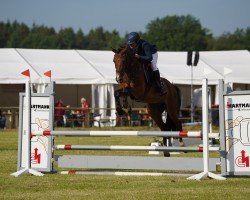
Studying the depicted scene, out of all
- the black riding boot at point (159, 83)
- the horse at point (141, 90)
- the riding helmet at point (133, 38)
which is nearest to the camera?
the horse at point (141, 90)

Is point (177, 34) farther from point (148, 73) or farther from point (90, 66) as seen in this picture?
point (148, 73)

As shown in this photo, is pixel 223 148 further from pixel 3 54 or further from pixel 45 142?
pixel 3 54

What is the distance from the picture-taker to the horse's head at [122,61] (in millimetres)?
9633

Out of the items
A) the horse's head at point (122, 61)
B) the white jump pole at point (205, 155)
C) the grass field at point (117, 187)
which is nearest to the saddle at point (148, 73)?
the horse's head at point (122, 61)

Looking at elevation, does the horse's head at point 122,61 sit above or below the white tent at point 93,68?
below

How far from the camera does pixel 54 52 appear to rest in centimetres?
3028

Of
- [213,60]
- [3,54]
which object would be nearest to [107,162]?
[3,54]

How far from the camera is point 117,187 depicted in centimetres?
754

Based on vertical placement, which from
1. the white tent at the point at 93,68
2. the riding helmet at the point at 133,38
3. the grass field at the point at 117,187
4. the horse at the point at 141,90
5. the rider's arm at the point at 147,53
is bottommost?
the grass field at the point at 117,187

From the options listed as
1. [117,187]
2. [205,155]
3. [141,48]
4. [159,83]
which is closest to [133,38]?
[141,48]

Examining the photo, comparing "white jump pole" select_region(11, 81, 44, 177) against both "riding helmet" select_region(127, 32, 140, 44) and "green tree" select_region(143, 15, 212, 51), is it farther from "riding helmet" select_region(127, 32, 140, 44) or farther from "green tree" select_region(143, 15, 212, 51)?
"green tree" select_region(143, 15, 212, 51)

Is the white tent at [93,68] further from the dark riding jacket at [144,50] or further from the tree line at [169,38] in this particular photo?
the tree line at [169,38]

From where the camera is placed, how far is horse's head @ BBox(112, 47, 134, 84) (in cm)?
963

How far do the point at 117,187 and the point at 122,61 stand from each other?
2.65 meters
